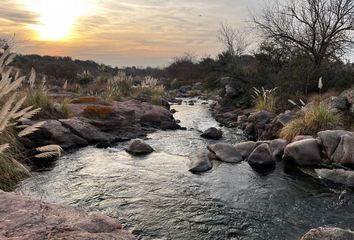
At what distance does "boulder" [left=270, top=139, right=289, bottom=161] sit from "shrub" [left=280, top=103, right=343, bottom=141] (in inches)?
28.8

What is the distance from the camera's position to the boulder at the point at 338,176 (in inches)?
279

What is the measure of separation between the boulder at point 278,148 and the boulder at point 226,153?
90 centimetres

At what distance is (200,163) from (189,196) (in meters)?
1.97

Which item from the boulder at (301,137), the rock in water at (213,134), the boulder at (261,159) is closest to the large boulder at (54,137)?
the rock in water at (213,134)

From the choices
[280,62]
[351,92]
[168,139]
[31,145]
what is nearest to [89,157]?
[31,145]

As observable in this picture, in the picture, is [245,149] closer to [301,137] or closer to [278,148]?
[278,148]

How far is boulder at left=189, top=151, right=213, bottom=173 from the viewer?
7.95m

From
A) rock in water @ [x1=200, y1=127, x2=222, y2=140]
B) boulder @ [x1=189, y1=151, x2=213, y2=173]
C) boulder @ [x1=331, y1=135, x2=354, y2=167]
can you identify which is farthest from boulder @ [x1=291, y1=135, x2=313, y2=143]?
rock in water @ [x1=200, y1=127, x2=222, y2=140]

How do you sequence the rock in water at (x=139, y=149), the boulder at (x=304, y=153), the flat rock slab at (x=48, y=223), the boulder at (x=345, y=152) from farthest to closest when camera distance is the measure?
1. the rock in water at (x=139, y=149)
2. the boulder at (x=304, y=153)
3. the boulder at (x=345, y=152)
4. the flat rock slab at (x=48, y=223)

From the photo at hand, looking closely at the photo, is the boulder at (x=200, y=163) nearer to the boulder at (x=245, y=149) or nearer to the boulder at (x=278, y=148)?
the boulder at (x=245, y=149)

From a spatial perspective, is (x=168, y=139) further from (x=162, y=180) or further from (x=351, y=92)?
(x=351, y=92)

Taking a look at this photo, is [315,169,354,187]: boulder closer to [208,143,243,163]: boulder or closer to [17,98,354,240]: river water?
[17,98,354,240]: river water

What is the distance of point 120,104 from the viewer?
1463 centimetres

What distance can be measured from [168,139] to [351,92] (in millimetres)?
6237
